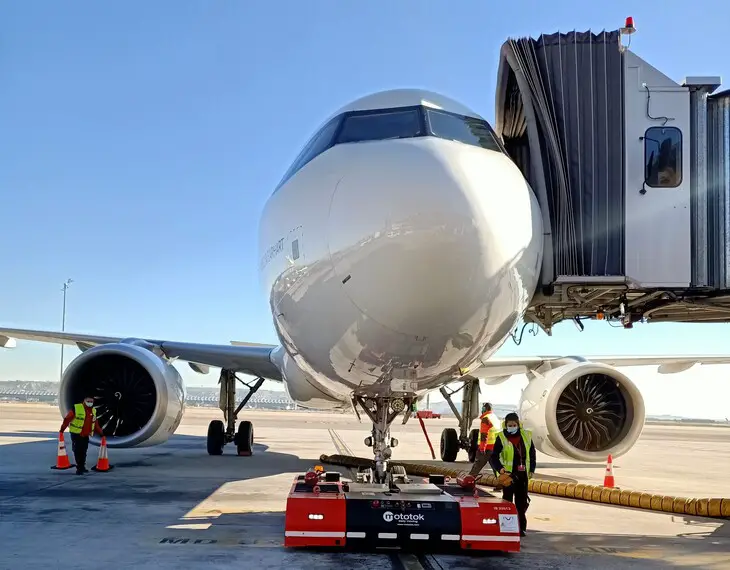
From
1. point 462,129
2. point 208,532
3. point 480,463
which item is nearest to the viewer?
point 462,129

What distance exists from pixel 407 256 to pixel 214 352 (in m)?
8.78

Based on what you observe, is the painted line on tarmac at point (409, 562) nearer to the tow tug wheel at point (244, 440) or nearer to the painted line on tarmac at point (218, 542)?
the painted line on tarmac at point (218, 542)

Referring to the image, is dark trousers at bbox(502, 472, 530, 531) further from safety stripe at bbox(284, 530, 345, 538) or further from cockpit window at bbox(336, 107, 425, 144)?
cockpit window at bbox(336, 107, 425, 144)

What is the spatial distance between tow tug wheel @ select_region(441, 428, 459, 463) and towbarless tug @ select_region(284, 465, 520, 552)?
8.48 m

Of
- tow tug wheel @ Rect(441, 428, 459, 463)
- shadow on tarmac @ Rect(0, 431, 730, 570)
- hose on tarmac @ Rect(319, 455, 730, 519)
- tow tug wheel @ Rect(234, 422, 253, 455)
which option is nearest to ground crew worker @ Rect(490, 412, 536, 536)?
shadow on tarmac @ Rect(0, 431, 730, 570)

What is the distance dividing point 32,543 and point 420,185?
372 cm

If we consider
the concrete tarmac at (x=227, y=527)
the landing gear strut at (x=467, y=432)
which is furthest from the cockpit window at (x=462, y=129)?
the landing gear strut at (x=467, y=432)

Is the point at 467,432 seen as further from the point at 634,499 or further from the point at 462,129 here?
the point at 462,129

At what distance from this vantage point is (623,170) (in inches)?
236

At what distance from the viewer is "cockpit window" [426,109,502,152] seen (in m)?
5.11

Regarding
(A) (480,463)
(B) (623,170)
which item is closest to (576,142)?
(B) (623,170)

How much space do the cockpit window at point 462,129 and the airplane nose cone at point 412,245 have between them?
0.53m

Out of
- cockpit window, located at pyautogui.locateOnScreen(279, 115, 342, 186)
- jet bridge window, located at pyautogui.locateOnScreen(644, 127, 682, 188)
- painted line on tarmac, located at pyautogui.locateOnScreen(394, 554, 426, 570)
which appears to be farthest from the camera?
jet bridge window, located at pyautogui.locateOnScreen(644, 127, 682, 188)

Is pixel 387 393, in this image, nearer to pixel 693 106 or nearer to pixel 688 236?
pixel 688 236
